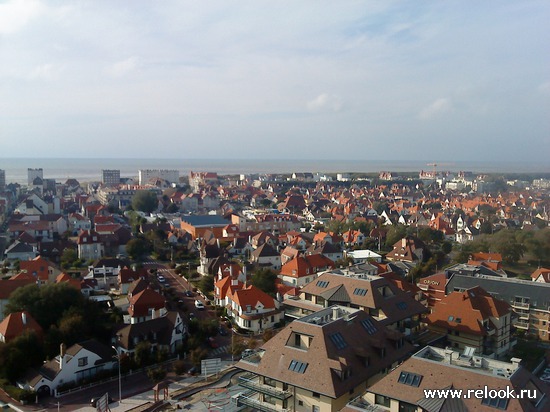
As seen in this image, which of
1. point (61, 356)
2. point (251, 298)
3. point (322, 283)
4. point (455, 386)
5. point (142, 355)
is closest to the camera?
point (455, 386)

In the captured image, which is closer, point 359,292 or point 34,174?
point 359,292

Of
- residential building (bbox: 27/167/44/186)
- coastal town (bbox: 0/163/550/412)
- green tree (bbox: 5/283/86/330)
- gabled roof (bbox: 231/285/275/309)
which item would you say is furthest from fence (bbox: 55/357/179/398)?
residential building (bbox: 27/167/44/186)

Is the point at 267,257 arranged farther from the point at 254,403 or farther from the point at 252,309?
the point at 254,403

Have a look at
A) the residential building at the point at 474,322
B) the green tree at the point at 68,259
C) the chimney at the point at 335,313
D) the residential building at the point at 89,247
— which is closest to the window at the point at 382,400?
the chimney at the point at 335,313

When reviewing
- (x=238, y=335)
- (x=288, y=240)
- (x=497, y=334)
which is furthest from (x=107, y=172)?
(x=497, y=334)

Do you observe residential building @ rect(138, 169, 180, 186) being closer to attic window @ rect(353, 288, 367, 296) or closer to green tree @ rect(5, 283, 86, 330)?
green tree @ rect(5, 283, 86, 330)

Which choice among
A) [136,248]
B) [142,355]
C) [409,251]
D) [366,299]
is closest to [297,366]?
[366,299]

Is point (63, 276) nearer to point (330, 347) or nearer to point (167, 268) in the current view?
point (167, 268)
